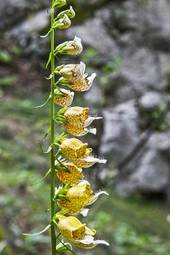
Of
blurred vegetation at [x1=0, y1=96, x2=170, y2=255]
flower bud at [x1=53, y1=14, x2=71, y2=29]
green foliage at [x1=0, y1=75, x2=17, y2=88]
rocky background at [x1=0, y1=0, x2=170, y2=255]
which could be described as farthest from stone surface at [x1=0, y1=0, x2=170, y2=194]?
flower bud at [x1=53, y1=14, x2=71, y2=29]

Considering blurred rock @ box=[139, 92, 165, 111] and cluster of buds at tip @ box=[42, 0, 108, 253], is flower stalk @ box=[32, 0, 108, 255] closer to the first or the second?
cluster of buds at tip @ box=[42, 0, 108, 253]

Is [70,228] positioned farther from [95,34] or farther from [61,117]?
[95,34]

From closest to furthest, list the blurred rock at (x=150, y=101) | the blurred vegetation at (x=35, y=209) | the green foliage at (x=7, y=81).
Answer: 1. the blurred vegetation at (x=35, y=209)
2. the blurred rock at (x=150, y=101)
3. the green foliage at (x=7, y=81)

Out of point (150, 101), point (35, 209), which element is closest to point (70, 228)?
point (35, 209)

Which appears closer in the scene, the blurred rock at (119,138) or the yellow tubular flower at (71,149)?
the yellow tubular flower at (71,149)

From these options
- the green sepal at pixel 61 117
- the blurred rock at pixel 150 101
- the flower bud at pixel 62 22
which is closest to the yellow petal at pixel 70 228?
the green sepal at pixel 61 117

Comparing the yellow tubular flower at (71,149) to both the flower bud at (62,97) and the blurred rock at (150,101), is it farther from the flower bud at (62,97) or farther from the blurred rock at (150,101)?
the blurred rock at (150,101)

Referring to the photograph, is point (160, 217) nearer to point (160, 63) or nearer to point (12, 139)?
point (12, 139)

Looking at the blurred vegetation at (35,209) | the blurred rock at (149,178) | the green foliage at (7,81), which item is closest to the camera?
the blurred vegetation at (35,209)
